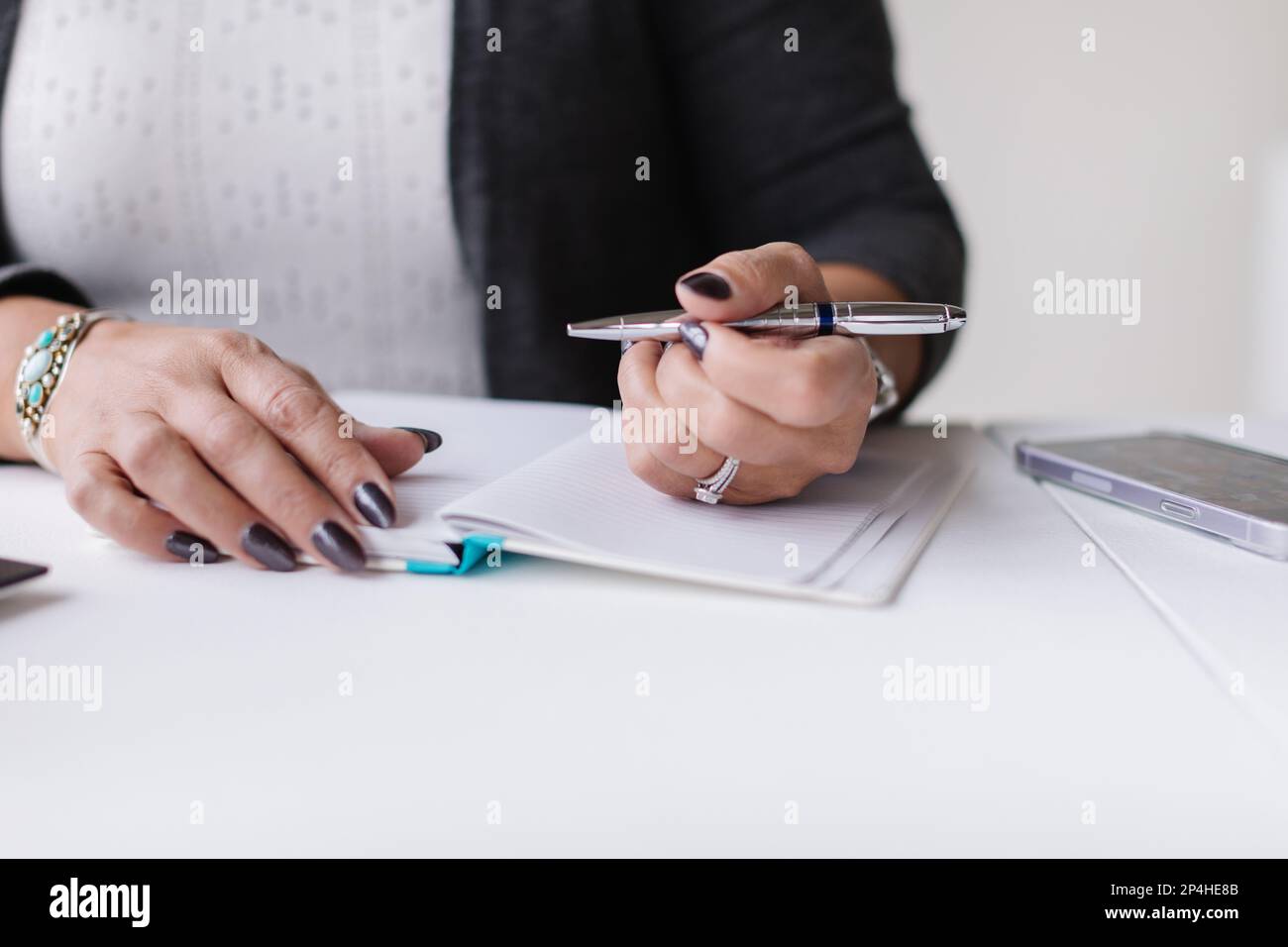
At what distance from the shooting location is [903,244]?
2.93ft

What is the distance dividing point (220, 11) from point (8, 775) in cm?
90

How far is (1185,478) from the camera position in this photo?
599mm

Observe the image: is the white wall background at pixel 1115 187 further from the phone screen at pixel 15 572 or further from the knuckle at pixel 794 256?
the phone screen at pixel 15 572

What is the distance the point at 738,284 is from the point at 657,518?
0.42 feet

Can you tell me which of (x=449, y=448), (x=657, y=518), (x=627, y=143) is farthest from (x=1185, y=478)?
(x=627, y=143)

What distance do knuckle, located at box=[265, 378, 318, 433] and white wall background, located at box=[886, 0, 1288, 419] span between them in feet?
7.23

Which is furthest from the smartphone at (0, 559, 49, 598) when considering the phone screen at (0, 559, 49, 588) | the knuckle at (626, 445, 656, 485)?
the knuckle at (626, 445, 656, 485)

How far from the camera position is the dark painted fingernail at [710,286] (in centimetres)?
50

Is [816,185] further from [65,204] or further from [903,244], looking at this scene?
[65,204]

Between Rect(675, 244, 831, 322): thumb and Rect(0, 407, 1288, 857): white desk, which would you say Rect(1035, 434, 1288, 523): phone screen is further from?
Rect(675, 244, 831, 322): thumb

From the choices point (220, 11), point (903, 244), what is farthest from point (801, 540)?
point (220, 11)

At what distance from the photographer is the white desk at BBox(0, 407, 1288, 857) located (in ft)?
0.98

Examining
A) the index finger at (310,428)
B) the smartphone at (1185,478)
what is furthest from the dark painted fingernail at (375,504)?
the smartphone at (1185,478)
